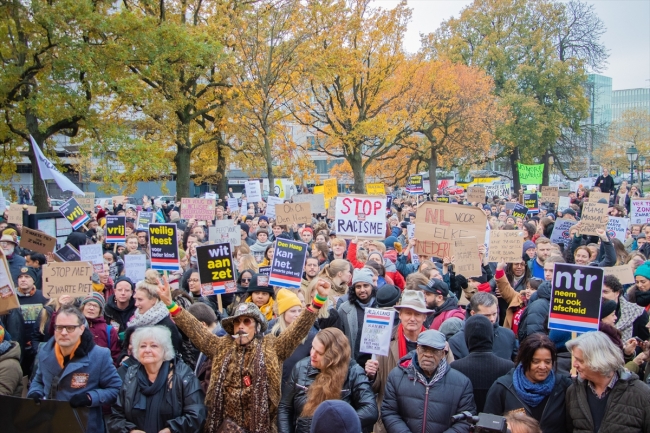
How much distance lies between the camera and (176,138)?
2714cm

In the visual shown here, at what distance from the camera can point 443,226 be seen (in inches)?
372

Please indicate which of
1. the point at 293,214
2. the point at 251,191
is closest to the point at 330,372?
the point at 293,214

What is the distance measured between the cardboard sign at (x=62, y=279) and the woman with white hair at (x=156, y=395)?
342cm

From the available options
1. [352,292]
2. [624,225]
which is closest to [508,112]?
[624,225]

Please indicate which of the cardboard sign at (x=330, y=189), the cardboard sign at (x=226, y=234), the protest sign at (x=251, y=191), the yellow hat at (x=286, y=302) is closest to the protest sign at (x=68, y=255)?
the cardboard sign at (x=226, y=234)

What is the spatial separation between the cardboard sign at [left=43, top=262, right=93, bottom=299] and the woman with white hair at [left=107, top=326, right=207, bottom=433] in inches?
135

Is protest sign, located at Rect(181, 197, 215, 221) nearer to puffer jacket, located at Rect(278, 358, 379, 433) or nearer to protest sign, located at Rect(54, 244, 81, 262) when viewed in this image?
protest sign, located at Rect(54, 244, 81, 262)

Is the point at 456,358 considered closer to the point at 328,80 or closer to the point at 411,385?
the point at 411,385

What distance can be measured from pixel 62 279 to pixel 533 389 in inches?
228

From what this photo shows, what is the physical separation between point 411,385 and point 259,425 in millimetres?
1157

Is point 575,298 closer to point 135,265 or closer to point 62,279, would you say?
point 62,279

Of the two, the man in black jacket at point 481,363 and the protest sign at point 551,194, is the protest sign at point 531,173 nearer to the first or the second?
the protest sign at point 551,194

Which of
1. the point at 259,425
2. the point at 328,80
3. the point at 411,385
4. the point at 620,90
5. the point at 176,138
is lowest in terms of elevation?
the point at 259,425

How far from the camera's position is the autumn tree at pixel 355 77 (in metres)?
27.7
